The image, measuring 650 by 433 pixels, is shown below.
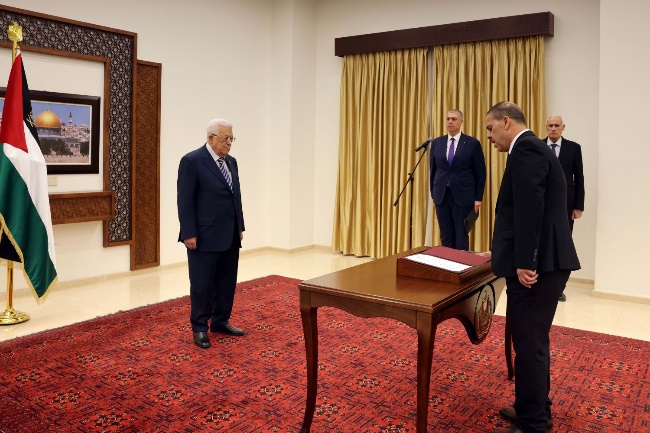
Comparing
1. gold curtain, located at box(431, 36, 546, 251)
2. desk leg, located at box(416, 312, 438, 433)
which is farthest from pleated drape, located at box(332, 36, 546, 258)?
desk leg, located at box(416, 312, 438, 433)

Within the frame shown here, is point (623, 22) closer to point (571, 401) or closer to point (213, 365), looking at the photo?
point (571, 401)

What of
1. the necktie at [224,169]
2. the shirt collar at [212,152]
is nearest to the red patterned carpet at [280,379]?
the necktie at [224,169]

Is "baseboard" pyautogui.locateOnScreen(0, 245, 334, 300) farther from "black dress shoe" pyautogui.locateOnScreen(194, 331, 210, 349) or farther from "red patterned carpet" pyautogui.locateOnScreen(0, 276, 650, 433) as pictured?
"black dress shoe" pyautogui.locateOnScreen(194, 331, 210, 349)

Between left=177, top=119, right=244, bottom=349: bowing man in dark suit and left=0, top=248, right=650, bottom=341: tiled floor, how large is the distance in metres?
1.14

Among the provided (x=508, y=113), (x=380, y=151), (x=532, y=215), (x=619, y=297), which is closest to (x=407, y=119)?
(x=380, y=151)

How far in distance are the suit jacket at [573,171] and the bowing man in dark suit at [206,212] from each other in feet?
9.32

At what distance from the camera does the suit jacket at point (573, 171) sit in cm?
489

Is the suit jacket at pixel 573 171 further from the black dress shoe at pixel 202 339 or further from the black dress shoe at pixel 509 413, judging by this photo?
the black dress shoe at pixel 202 339

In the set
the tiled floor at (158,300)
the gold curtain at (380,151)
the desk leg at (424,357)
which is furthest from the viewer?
the gold curtain at (380,151)

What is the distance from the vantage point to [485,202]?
620 cm

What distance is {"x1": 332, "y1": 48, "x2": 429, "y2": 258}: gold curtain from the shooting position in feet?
22.2

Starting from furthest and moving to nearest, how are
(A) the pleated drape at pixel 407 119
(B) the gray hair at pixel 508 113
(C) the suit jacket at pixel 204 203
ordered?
(A) the pleated drape at pixel 407 119 < (C) the suit jacket at pixel 204 203 < (B) the gray hair at pixel 508 113

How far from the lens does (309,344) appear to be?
249cm

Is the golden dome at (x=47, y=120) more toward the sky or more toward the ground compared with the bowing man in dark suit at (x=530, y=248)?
more toward the sky
